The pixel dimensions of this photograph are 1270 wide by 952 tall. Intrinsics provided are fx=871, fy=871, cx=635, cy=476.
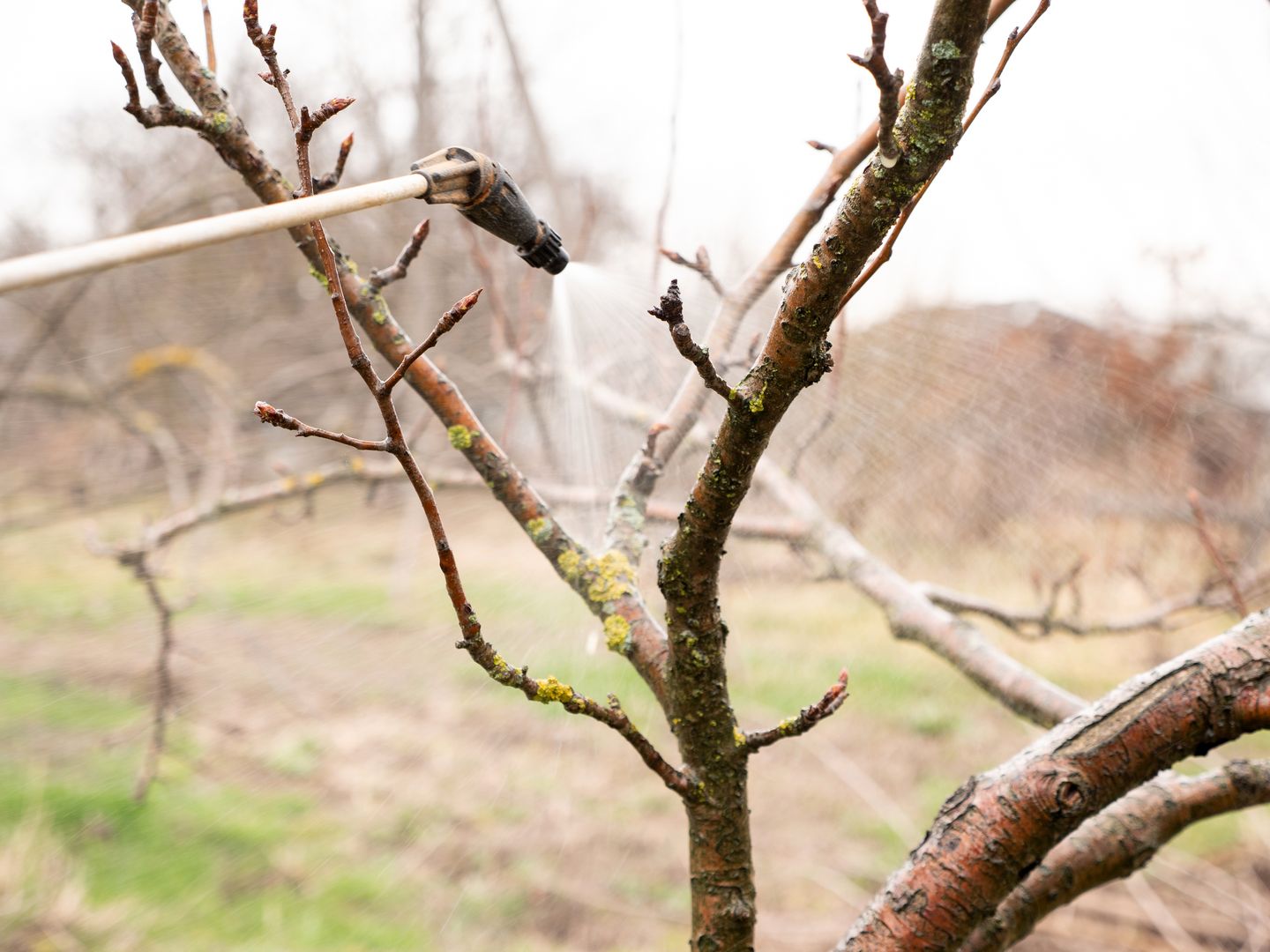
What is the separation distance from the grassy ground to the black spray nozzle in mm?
831

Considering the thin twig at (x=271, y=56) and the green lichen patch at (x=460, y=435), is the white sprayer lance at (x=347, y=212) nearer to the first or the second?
the thin twig at (x=271, y=56)

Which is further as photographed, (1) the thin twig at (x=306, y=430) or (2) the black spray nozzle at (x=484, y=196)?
(2) the black spray nozzle at (x=484, y=196)

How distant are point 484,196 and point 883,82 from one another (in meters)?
0.25

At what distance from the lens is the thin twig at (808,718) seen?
0.47 meters

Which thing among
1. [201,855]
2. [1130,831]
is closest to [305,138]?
[1130,831]

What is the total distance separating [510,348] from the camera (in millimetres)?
1617

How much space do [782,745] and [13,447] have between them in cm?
213

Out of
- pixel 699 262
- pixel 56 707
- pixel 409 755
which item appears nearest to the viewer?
pixel 699 262

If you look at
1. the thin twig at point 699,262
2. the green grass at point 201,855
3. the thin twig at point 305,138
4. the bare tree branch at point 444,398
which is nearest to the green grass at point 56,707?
the green grass at point 201,855

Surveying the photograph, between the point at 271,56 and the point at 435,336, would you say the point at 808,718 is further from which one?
the point at 271,56

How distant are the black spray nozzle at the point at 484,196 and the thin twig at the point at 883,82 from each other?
23cm

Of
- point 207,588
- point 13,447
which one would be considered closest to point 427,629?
point 207,588

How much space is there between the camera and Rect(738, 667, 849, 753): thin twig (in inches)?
18.5

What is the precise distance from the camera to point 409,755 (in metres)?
2.21
